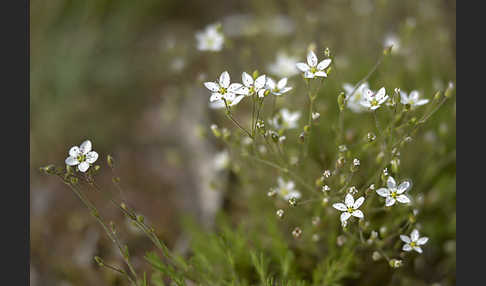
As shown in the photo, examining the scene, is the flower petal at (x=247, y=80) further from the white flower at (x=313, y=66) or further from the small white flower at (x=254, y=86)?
the white flower at (x=313, y=66)

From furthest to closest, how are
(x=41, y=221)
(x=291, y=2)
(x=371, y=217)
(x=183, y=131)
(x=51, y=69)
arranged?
1. (x=291, y=2)
2. (x=51, y=69)
3. (x=183, y=131)
4. (x=41, y=221)
5. (x=371, y=217)

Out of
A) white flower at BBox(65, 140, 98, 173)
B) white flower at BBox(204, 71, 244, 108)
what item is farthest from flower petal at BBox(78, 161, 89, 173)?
white flower at BBox(204, 71, 244, 108)

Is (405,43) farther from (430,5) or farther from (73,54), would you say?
(73,54)

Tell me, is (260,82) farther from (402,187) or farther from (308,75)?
(402,187)

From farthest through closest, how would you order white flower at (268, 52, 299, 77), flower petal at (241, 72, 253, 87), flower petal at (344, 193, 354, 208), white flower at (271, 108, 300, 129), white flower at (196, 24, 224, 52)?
1. white flower at (268, 52, 299, 77)
2. white flower at (196, 24, 224, 52)
3. white flower at (271, 108, 300, 129)
4. flower petal at (241, 72, 253, 87)
5. flower petal at (344, 193, 354, 208)

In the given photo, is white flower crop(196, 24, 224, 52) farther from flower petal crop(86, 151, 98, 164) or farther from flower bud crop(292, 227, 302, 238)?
flower bud crop(292, 227, 302, 238)

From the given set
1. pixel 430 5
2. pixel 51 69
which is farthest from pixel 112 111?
pixel 430 5
